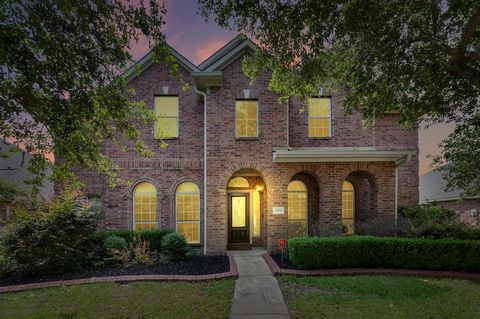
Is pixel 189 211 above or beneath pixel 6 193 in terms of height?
beneath

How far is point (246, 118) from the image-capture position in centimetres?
1220

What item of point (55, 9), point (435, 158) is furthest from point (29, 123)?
point (435, 158)

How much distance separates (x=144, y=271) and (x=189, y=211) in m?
3.95

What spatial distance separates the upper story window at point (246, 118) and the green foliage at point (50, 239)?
21.0ft

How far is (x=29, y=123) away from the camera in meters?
5.25

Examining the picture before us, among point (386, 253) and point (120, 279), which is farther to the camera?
point (386, 253)

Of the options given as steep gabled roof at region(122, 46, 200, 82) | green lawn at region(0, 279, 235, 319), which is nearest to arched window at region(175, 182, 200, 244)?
green lawn at region(0, 279, 235, 319)

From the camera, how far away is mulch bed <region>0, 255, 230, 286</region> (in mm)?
8766

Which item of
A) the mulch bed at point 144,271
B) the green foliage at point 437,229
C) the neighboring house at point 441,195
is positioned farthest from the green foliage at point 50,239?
the neighboring house at point 441,195

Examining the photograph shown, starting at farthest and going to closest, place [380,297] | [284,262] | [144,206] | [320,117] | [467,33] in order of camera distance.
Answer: [320,117] < [144,206] < [284,262] < [380,297] < [467,33]

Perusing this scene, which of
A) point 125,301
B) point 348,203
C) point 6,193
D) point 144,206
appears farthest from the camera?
point 348,203

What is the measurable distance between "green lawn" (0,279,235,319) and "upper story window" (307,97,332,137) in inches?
304

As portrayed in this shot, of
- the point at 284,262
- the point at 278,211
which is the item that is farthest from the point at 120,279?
the point at 278,211

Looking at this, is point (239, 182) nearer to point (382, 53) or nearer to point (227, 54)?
point (227, 54)
